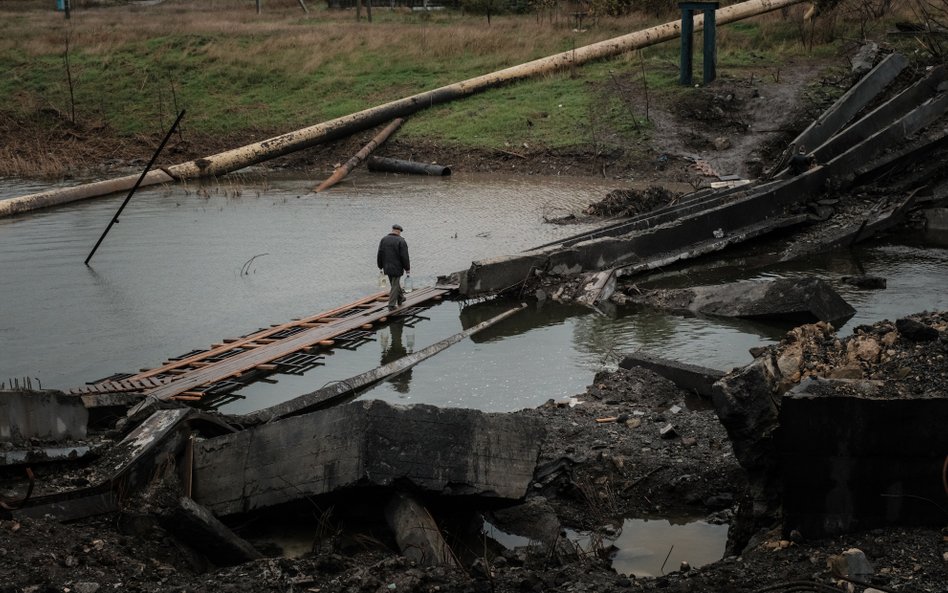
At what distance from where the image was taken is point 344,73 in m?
32.5

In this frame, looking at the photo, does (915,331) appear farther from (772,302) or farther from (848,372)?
(772,302)

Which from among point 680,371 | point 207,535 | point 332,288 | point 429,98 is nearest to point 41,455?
point 207,535

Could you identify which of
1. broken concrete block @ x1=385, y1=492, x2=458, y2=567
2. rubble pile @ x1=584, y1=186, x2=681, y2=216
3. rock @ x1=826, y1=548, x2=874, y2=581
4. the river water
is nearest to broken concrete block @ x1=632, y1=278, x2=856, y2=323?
the river water

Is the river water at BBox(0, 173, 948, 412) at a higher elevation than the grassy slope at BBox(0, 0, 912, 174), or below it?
below

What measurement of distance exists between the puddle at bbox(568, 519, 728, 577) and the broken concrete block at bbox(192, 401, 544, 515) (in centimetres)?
84

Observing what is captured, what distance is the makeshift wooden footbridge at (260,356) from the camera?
36.4 feet

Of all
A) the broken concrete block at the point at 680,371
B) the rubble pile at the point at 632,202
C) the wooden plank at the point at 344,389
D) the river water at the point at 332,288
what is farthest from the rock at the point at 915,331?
the rubble pile at the point at 632,202

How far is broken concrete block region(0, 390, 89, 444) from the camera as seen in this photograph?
790cm

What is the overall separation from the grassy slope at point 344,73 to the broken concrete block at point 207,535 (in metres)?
19.1

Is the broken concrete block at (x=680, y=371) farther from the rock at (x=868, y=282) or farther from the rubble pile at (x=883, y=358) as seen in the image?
the rock at (x=868, y=282)

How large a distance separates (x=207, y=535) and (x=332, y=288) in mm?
8595

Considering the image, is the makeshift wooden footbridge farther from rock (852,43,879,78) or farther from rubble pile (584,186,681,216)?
rock (852,43,879,78)

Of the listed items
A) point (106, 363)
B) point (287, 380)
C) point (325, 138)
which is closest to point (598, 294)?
point (287, 380)

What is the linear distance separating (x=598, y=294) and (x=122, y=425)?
26.2 feet
